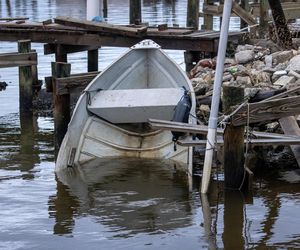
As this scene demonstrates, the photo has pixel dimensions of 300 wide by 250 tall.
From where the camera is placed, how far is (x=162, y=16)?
138 feet

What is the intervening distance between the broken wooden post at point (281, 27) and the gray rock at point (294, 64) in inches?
92.6

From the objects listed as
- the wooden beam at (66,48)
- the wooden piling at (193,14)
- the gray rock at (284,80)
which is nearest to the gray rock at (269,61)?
the gray rock at (284,80)

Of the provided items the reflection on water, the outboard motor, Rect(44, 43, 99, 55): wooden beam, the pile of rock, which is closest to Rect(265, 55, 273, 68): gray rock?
the pile of rock

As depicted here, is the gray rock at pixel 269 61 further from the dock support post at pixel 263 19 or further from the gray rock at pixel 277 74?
the dock support post at pixel 263 19

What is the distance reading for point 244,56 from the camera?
1505 centimetres

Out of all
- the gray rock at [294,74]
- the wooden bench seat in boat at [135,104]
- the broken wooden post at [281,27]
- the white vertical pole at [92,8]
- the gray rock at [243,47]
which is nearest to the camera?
the wooden bench seat in boat at [135,104]

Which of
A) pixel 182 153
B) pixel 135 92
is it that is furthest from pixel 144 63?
pixel 182 153

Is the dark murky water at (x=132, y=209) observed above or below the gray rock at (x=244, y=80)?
below

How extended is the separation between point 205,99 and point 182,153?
1.18m

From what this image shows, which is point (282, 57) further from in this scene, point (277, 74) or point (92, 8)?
point (92, 8)

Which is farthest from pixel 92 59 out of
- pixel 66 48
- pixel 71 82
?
pixel 71 82

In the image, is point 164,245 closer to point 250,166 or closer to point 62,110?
point 250,166

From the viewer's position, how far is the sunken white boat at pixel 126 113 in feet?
40.1

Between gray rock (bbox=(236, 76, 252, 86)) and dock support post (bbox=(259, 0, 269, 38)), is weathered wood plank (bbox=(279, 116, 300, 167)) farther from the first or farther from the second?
dock support post (bbox=(259, 0, 269, 38))
